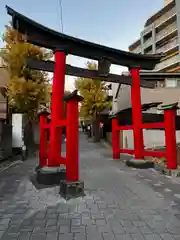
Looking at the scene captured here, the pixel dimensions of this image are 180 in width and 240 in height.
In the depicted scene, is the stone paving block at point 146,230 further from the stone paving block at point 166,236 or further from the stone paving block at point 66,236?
the stone paving block at point 66,236

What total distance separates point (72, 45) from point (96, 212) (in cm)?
536

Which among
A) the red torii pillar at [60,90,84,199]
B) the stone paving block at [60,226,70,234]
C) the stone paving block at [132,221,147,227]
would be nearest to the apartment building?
the red torii pillar at [60,90,84,199]

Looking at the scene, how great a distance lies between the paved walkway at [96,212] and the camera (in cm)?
279

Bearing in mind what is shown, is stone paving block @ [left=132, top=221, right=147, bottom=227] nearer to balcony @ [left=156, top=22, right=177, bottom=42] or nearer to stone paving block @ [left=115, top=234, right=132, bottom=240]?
stone paving block @ [left=115, top=234, right=132, bottom=240]

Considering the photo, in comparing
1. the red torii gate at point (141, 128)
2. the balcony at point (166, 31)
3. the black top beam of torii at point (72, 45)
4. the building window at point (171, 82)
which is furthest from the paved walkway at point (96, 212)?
the balcony at point (166, 31)

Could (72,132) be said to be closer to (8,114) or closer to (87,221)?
(87,221)

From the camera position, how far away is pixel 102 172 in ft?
22.8

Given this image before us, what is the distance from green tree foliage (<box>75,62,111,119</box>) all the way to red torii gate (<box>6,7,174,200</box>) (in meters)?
9.86

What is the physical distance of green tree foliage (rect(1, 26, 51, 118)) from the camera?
11.4 metres

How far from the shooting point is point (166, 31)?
130ft

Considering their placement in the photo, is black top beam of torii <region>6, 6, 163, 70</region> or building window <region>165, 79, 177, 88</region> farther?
building window <region>165, 79, 177, 88</region>

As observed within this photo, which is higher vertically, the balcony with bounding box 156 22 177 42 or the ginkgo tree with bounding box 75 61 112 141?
the balcony with bounding box 156 22 177 42

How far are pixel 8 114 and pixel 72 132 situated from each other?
8.93 meters

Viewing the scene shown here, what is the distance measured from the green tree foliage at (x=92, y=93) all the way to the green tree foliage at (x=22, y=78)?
6754 mm
